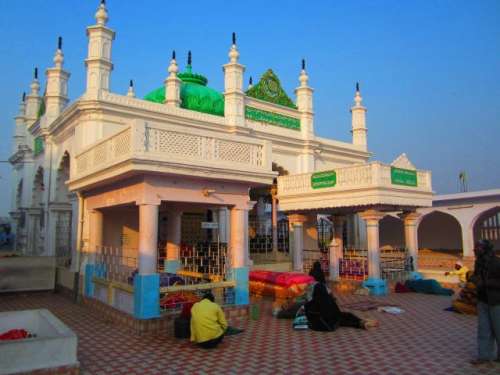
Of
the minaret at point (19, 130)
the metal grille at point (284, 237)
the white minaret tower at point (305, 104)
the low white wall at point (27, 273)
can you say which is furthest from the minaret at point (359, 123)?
the minaret at point (19, 130)

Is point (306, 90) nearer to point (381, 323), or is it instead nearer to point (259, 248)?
point (259, 248)

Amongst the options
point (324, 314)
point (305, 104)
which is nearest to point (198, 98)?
point (305, 104)

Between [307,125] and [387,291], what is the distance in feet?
24.1

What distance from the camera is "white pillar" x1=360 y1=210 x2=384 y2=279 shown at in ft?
37.7

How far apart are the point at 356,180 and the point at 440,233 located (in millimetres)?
16881

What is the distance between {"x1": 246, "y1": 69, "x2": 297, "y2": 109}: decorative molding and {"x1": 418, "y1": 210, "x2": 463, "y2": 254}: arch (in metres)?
13.4

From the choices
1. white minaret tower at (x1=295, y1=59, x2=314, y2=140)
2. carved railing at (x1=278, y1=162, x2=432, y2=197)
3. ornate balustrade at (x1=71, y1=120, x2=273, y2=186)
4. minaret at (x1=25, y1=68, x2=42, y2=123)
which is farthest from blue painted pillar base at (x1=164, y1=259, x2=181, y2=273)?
minaret at (x1=25, y1=68, x2=42, y2=123)

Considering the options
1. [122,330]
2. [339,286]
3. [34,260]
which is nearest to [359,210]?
[339,286]

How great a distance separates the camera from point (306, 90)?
1653 centimetres

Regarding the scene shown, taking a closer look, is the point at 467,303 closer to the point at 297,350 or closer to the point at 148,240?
the point at 297,350

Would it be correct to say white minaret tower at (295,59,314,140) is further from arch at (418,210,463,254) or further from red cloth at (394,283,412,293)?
arch at (418,210,463,254)

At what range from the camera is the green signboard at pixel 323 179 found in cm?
1248

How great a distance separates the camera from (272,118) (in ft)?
51.1

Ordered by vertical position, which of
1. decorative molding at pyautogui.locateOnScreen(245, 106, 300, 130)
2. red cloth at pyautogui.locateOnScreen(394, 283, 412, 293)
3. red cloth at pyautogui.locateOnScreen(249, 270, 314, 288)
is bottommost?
red cloth at pyautogui.locateOnScreen(394, 283, 412, 293)
